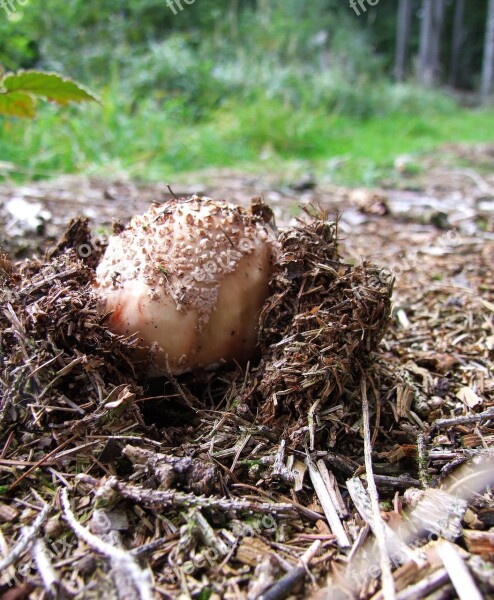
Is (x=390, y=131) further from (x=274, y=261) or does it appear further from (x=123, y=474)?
(x=123, y=474)

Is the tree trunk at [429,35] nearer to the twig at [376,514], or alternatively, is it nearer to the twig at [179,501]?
the twig at [376,514]

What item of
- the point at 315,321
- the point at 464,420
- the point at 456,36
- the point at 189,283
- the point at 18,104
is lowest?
the point at 464,420

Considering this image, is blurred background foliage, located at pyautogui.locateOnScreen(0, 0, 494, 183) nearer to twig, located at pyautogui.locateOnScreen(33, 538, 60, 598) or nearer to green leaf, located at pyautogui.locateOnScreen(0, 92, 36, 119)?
green leaf, located at pyautogui.locateOnScreen(0, 92, 36, 119)

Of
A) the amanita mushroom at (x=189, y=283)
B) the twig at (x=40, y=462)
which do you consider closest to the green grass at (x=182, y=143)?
the amanita mushroom at (x=189, y=283)

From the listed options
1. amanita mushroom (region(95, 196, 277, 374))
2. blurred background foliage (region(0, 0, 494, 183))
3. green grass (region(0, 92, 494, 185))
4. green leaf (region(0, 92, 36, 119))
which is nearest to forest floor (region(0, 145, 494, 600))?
amanita mushroom (region(95, 196, 277, 374))

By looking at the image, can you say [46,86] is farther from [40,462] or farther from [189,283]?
[40,462]

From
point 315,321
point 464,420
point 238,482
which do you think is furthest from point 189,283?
point 464,420

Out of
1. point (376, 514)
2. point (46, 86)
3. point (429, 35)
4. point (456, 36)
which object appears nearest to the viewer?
point (376, 514)

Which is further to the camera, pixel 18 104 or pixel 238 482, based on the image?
pixel 18 104
